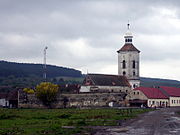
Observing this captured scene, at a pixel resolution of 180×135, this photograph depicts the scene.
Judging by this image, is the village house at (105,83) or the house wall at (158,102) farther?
the village house at (105,83)

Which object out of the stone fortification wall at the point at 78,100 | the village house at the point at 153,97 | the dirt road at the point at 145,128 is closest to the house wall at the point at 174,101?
the village house at the point at 153,97

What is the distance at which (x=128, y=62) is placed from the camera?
444ft

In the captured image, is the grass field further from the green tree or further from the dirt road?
the green tree

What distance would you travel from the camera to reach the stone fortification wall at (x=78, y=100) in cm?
11188

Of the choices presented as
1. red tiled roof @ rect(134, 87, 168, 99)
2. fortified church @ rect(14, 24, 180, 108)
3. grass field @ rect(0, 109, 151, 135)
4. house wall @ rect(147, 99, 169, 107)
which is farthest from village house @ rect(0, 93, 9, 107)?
grass field @ rect(0, 109, 151, 135)

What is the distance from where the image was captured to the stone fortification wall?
112 metres

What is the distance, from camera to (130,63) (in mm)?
135125

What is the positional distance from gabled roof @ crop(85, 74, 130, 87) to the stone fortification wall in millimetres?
10161

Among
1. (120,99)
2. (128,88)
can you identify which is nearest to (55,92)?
(120,99)

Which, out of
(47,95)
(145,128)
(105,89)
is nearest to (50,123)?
(145,128)

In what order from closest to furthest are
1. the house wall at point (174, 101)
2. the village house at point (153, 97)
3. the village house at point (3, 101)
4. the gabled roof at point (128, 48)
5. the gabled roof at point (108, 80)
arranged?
the village house at point (153, 97), the gabled roof at point (108, 80), the village house at point (3, 101), the house wall at point (174, 101), the gabled roof at point (128, 48)

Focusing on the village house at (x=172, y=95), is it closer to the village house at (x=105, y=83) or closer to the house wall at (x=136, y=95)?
the village house at (x=105, y=83)

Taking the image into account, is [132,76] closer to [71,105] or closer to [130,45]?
[130,45]

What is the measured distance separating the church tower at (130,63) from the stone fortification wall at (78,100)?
20.3 metres
